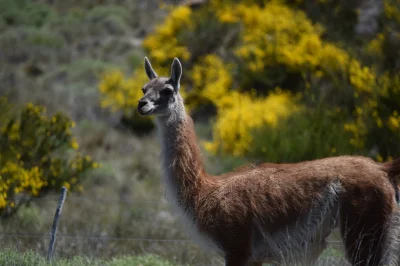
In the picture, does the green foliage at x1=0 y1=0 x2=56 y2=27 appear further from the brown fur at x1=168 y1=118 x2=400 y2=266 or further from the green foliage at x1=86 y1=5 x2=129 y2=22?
the brown fur at x1=168 y1=118 x2=400 y2=266

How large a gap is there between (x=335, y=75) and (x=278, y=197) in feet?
34.3

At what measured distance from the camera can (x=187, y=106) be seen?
65.1 ft

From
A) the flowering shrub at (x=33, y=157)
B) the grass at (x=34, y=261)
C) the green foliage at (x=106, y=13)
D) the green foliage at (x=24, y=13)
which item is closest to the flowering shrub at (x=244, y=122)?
the flowering shrub at (x=33, y=157)

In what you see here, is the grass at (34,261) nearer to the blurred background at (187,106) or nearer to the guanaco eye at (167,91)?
the blurred background at (187,106)

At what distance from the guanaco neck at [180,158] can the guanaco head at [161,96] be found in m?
0.07

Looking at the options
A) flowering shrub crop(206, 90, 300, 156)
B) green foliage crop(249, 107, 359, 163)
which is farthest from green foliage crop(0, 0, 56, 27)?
green foliage crop(249, 107, 359, 163)

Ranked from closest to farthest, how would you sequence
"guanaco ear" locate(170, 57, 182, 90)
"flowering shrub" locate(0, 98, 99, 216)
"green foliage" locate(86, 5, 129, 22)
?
"guanaco ear" locate(170, 57, 182, 90), "flowering shrub" locate(0, 98, 99, 216), "green foliage" locate(86, 5, 129, 22)

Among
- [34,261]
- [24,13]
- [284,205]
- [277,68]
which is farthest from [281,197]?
[24,13]

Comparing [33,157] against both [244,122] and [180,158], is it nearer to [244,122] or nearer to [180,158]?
[244,122]

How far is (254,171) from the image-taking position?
6.22 m

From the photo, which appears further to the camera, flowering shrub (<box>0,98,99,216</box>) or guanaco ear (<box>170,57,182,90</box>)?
flowering shrub (<box>0,98,99,216</box>)

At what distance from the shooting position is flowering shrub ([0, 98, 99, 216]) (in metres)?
10.5

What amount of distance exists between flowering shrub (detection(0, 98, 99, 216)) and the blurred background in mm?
27

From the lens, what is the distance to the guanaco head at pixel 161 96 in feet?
20.9
